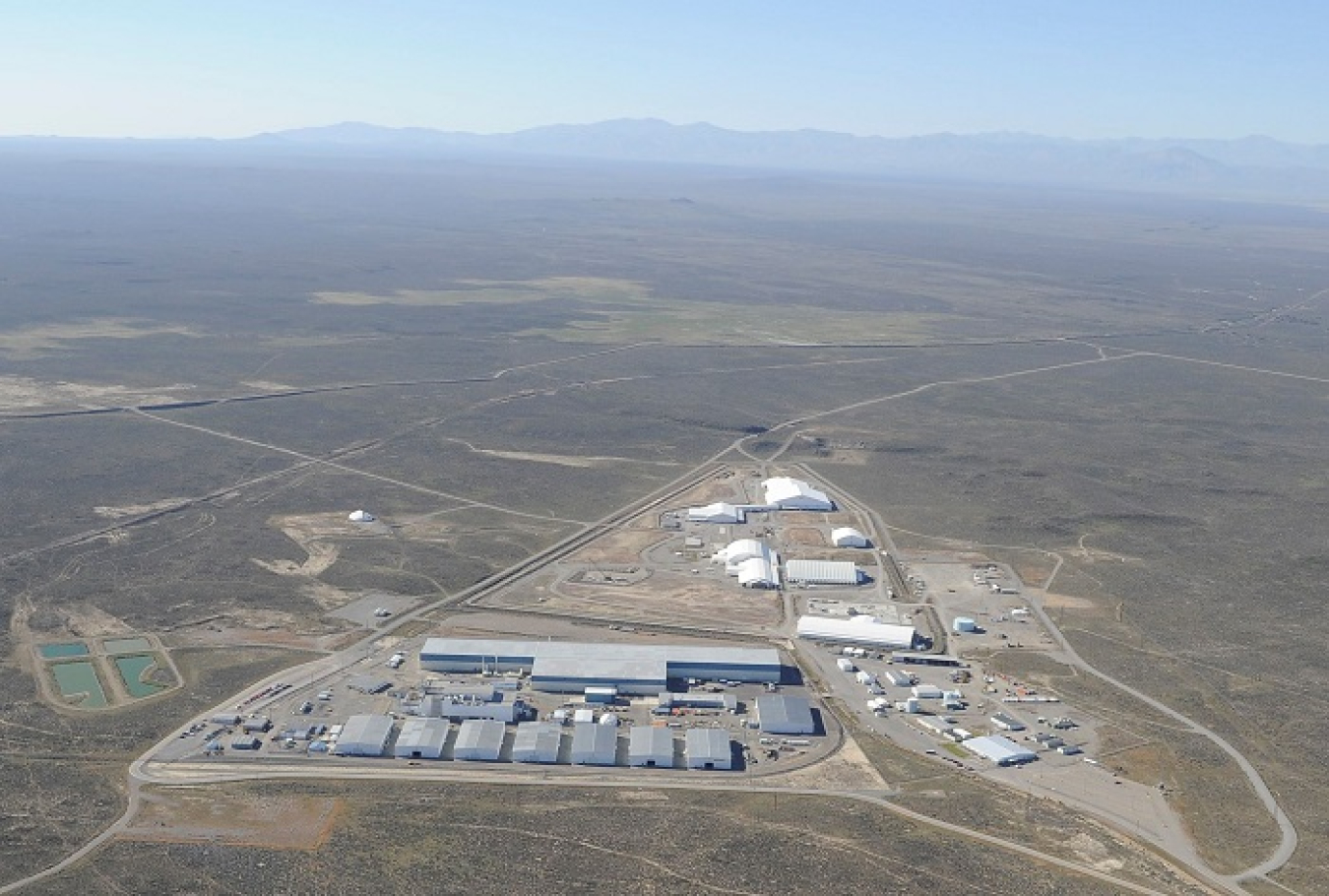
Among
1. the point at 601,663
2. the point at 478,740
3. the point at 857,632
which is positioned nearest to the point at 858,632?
the point at 857,632

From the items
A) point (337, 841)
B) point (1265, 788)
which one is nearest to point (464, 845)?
point (337, 841)

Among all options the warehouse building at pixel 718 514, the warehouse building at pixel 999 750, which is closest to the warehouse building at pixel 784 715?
the warehouse building at pixel 999 750

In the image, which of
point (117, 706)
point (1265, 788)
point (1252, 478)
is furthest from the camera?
point (1252, 478)

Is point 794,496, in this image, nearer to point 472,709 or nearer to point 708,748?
point 708,748

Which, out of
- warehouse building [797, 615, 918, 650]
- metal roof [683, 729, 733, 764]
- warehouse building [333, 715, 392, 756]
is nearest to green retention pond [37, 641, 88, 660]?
warehouse building [333, 715, 392, 756]

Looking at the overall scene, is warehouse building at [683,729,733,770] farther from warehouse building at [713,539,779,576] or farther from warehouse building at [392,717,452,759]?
warehouse building at [713,539,779,576]

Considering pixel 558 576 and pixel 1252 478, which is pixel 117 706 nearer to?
pixel 558 576
